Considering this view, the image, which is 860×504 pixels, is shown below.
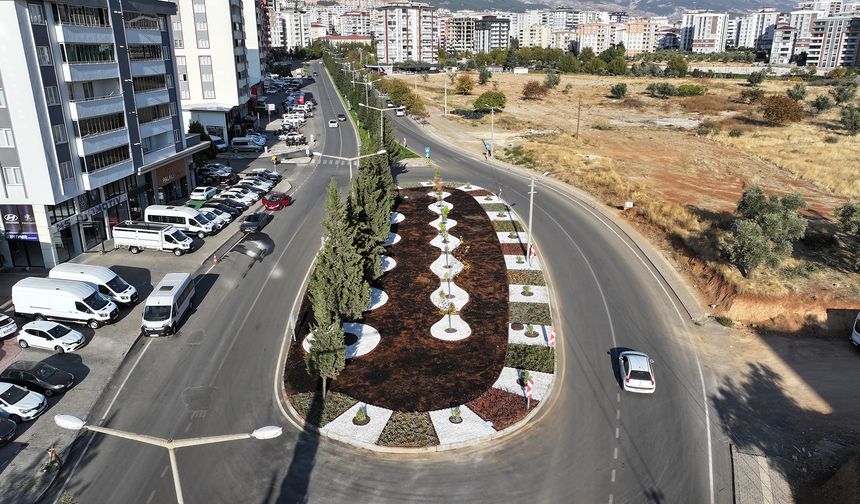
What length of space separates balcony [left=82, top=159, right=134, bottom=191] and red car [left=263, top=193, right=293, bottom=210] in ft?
41.2

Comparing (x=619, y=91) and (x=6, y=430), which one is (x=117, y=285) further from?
(x=619, y=91)

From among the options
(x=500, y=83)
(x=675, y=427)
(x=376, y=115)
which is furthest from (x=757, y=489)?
(x=500, y=83)

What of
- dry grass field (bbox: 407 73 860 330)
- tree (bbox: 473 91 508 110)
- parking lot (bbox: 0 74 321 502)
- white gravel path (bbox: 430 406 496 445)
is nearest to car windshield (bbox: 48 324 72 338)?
parking lot (bbox: 0 74 321 502)

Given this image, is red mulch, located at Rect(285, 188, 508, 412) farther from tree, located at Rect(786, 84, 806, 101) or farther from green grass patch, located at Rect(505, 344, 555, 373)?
tree, located at Rect(786, 84, 806, 101)

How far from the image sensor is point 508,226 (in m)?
52.6

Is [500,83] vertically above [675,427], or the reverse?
[500,83]

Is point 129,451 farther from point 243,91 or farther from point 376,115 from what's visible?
point 243,91

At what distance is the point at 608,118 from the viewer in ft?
415

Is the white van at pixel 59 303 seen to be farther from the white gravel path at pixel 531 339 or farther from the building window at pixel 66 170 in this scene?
the white gravel path at pixel 531 339

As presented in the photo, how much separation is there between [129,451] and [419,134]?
8037 centimetres

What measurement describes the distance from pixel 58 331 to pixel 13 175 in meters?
14.3

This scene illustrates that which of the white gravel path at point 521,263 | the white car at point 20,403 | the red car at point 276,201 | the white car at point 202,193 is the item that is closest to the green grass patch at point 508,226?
the white gravel path at point 521,263

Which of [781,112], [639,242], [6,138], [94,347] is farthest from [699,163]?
[6,138]

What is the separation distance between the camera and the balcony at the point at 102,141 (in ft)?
141
